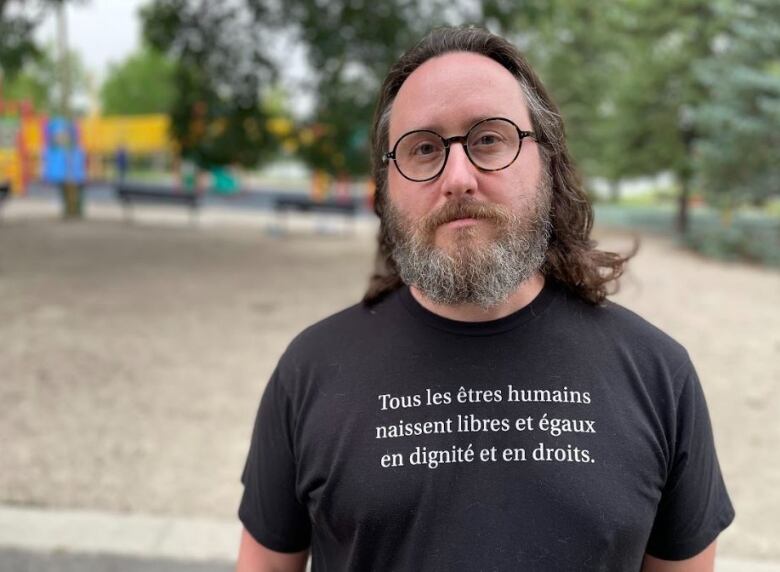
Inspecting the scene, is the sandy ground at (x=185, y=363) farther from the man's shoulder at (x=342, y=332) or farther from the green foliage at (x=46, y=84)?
the green foliage at (x=46, y=84)

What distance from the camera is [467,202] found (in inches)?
52.2

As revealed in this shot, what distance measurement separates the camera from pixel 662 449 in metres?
1.30

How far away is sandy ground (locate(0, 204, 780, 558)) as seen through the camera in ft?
12.9

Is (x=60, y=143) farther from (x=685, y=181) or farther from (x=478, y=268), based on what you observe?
(x=478, y=268)

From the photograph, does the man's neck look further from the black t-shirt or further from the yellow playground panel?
the yellow playground panel

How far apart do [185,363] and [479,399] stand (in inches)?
193

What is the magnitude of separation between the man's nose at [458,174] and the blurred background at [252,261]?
0.51 m

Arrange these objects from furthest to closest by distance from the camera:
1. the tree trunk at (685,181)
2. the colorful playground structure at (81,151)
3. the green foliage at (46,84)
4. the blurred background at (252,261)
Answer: the green foliage at (46,84) < the colorful playground structure at (81,151) < the tree trunk at (685,181) < the blurred background at (252,261)

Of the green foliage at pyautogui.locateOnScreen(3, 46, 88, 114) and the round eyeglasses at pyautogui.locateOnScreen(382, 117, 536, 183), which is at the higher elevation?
the green foliage at pyautogui.locateOnScreen(3, 46, 88, 114)

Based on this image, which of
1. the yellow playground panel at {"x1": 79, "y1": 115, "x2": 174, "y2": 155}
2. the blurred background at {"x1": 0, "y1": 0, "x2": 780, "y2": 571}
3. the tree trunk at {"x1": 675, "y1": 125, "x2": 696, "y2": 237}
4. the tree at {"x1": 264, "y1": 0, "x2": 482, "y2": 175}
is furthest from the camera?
the yellow playground panel at {"x1": 79, "y1": 115, "x2": 174, "y2": 155}

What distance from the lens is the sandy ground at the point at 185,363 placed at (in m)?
3.93

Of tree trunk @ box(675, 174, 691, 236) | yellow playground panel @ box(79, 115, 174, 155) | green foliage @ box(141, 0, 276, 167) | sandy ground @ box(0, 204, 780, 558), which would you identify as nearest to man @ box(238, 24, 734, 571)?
sandy ground @ box(0, 204, 780, 558)

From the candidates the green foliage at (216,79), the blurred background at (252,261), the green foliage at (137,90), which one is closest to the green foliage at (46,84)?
the green foliage at (137,90)

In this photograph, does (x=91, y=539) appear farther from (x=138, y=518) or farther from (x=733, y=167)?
(x=733, y=167)
